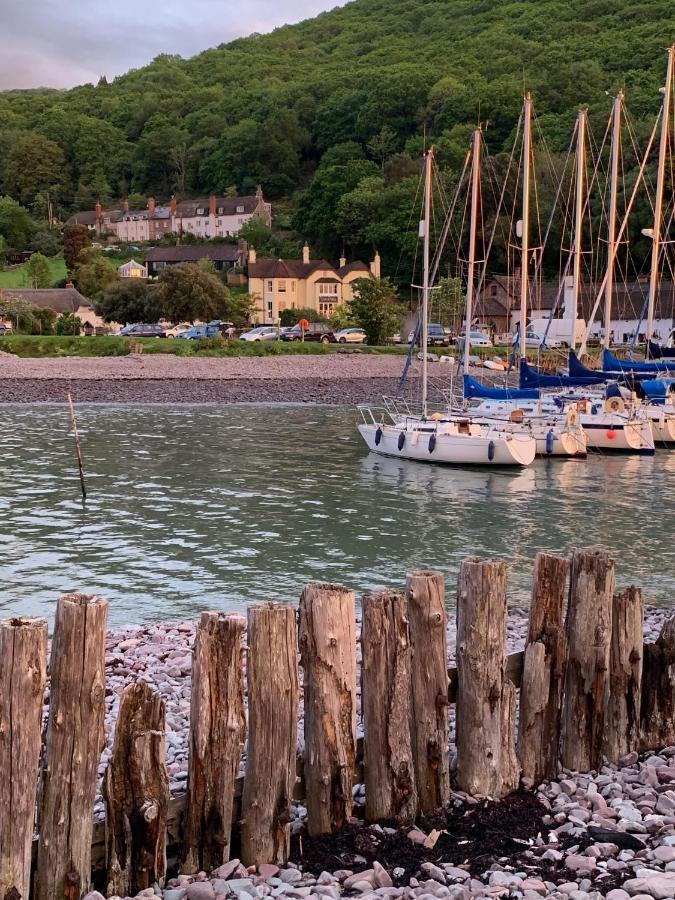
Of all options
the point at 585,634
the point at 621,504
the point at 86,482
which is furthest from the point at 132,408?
the point at 585,634

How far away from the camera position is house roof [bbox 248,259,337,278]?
14088 cm

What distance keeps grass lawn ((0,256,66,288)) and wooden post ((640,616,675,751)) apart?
148m

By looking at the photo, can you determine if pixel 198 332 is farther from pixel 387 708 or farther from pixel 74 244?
pixel 387 708

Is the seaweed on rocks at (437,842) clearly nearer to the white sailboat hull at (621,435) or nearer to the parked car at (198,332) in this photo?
the white sailboat hull at (621,435)

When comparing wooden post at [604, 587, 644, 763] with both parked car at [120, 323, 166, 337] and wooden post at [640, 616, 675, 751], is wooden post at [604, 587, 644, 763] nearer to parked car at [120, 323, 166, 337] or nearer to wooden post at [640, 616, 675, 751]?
wooden post at [640, 616, 675, 751]

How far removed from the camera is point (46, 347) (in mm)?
81938

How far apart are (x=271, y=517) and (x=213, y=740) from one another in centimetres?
1898

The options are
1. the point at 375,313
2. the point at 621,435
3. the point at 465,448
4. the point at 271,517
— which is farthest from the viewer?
the point at 375,313

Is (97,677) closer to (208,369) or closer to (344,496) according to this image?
(344,496)

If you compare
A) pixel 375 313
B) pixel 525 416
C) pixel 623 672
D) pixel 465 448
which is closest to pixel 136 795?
pixel 623 672

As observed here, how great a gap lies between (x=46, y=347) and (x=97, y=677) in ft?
260

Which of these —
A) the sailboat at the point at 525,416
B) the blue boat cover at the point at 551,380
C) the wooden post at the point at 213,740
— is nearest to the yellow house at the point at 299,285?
the sailboat at the point at 525,416

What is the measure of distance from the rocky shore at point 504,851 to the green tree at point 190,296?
96045 millimetres

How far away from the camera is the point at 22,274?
168m
